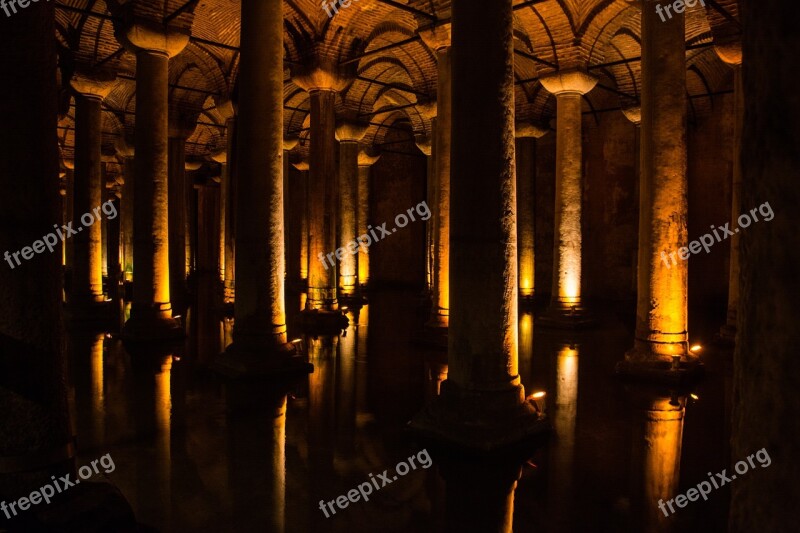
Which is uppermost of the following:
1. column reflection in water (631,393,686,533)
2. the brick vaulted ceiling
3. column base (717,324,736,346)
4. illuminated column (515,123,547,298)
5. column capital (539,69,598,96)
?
the brick vaulted ceiling

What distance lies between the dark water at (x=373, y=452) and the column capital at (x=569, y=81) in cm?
672

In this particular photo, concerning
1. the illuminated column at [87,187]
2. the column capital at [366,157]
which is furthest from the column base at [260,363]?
the column capital at [366,157]

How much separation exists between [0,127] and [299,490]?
2.96m

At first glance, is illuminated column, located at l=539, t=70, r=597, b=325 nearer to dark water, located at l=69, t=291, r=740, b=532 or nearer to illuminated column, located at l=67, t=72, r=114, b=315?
dark water, located at l=69, t=291, r=740, b=532

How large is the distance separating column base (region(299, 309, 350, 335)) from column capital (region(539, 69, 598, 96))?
22.5ft

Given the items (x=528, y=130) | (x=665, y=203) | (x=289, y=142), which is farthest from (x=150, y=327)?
(x=528, y=130)

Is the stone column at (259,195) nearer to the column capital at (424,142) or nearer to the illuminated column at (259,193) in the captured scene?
the illuminated column at (259,193)

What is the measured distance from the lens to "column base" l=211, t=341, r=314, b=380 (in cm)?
766

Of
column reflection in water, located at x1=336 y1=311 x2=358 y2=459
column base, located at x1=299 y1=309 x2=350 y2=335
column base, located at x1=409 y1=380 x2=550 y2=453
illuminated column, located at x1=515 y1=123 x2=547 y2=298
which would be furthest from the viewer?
illuminated column, located at x1=515 y1=123 x2=547 y2=298

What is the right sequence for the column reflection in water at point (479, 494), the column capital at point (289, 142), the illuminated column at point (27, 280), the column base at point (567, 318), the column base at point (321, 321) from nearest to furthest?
the illuminated column at point (27, 280)
the column reflection in water at point (479, 494)
the column base at point (321, 321)
the column base at point (567, 318)
the column capital at point (289, 142)

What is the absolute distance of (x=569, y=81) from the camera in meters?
12.8

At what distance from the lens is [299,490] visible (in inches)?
168

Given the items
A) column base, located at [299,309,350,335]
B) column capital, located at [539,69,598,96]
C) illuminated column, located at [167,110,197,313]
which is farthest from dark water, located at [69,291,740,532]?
illuminated column, located at [167,110,197,313]

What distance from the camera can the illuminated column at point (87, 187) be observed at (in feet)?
42.0
